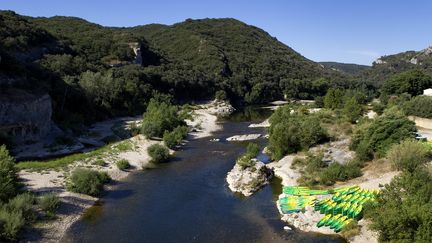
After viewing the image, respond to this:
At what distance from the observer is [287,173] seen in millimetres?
45875

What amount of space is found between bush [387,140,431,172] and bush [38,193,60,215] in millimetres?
30232

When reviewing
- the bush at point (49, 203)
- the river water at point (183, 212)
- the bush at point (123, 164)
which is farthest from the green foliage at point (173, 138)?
the bush at point (49, 203)

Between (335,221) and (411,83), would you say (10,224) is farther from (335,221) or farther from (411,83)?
(411,83)

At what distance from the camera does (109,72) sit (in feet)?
370

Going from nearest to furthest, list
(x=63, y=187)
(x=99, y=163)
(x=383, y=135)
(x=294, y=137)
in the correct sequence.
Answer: (x=63, y=187), (x=383, y=135), (x=99, y=163), (x=294, y=137)

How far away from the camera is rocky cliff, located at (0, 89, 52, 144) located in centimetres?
5394

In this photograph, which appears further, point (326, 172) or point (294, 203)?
point (326, 172)

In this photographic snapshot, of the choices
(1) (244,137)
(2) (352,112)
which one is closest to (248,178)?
(1) (244,137)

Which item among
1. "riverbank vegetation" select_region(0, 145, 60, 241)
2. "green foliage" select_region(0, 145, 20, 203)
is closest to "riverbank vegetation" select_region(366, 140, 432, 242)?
"riverbank vegetation" select_region(0, 145, 60, 241)

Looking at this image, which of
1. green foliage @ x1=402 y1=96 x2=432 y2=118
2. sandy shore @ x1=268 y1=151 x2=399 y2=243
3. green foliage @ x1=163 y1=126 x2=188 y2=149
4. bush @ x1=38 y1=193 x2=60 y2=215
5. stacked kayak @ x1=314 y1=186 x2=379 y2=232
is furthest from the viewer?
green foliage @ x1=402 y1=96 x2=432 y2=118

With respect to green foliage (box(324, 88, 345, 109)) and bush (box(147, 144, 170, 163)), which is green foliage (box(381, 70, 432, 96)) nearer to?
green foliage (box(324, 88, 345, 109))

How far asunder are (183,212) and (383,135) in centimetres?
2402

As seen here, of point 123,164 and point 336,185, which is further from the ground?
point 123,164

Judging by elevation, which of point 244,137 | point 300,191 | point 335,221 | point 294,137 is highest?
point 294,137
